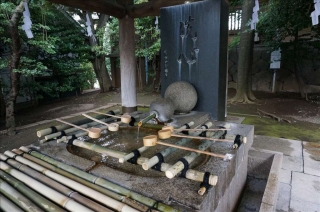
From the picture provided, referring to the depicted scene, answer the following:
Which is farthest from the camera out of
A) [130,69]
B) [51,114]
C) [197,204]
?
[51,114]

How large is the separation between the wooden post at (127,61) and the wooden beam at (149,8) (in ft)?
0.76

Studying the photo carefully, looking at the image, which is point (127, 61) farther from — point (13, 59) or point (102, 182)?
point (102, 182)

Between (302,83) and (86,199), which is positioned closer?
(86,199)

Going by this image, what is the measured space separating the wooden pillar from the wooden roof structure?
0.79ft

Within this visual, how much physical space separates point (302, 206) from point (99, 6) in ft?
17.6

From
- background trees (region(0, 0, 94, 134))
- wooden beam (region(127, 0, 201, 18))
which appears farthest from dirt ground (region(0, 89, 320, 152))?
wooden beam (region(127, 0, 201, 18))

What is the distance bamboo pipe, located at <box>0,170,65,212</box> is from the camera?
135 cm

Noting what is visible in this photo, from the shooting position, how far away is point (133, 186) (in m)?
1.53

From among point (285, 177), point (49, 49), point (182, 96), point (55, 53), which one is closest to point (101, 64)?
point (55, 53)

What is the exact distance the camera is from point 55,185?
61.2 inches

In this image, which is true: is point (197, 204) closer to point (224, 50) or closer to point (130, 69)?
point (224, 50)

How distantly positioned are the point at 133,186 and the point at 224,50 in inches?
122

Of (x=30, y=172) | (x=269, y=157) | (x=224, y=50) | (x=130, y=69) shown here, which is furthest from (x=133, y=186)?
(x=130, y=69)

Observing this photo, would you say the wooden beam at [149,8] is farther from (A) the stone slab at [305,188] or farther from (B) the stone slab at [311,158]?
(A) the stone slab at [305,188]
